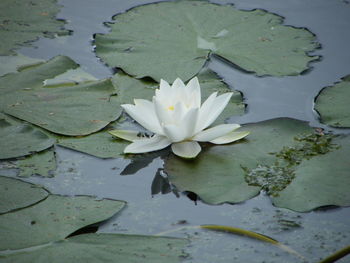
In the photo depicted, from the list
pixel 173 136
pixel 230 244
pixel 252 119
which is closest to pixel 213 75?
pixel 252 119

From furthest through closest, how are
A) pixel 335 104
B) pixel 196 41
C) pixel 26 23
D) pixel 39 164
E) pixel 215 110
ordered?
pixel 26 23, pixel 196 41, pixel 335 104, pixel 215 110, pixel 39 164

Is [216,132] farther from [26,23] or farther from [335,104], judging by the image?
[26,23]

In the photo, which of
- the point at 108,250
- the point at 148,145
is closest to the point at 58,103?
the point at 148,145

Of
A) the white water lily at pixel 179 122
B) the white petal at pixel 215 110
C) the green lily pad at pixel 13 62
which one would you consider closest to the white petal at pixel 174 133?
the white water lily at pixel 179 122

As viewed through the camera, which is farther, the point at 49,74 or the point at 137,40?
the point at 137,40

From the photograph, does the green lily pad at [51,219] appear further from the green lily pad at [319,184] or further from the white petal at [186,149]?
the green lily pad at [319,184]

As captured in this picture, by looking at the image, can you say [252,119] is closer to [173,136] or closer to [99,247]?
[173,136]
